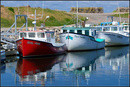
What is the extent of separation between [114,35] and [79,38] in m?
10.4

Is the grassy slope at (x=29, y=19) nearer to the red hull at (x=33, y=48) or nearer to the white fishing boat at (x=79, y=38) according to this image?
the white fishing boat at (x=79, y=38)

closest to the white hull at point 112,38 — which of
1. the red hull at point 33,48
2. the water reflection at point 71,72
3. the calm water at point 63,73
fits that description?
the red hull at point 33,48

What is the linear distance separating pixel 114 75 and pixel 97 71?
1815 millimetres

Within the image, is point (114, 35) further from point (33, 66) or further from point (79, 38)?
point (33, 66)

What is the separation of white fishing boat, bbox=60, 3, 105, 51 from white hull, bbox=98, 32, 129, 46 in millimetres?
5575

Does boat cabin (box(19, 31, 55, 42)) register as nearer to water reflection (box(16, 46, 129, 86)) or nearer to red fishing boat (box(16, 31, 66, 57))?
red fishing boat (box(16, 31, 66, 57))

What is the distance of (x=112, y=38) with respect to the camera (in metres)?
42.6

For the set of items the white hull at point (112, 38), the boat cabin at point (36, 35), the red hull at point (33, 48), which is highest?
the boat cabin at point (36, 35)

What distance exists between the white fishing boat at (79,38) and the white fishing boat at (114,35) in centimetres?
564

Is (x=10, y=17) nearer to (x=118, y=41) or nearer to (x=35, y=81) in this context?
(x=118, y=41)

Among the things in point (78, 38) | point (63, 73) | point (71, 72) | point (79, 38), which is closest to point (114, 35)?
point (79, 38)

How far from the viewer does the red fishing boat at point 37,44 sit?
28266 millimetres

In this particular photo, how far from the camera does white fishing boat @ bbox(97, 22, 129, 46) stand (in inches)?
1670

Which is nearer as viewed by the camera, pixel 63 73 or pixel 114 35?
pixel 63 73
